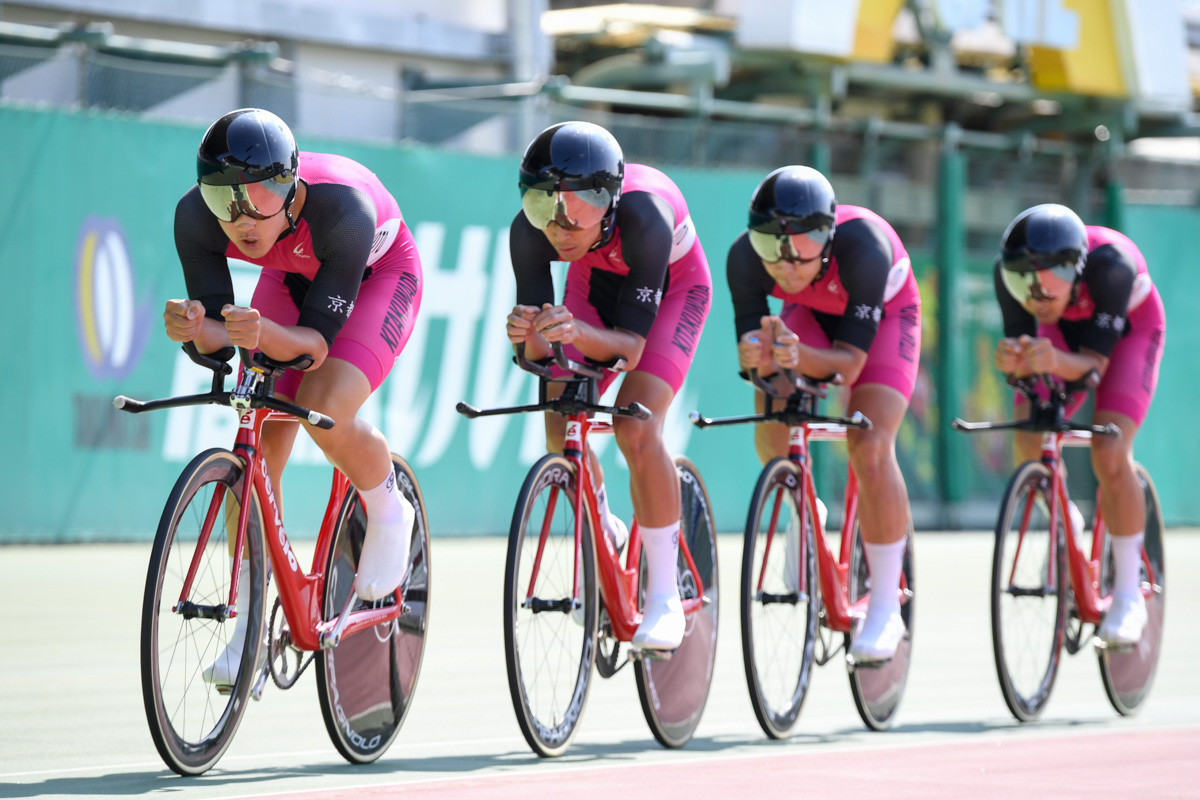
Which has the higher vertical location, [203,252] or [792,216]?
[792,216]

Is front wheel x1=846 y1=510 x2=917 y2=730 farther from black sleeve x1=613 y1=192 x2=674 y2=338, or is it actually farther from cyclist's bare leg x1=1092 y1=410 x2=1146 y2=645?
black sleeve x1=613 y1=192 x2=674 y2=338

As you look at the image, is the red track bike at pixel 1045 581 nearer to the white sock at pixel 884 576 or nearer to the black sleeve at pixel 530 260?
the white sock at pixel 884 576

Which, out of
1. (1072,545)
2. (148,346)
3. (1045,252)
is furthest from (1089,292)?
(148,346)

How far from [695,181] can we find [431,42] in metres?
3.08

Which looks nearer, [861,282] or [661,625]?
[661,625]

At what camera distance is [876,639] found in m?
6.98

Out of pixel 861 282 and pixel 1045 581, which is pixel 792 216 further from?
pixel 1045 581

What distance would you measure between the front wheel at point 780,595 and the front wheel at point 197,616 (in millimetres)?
1967

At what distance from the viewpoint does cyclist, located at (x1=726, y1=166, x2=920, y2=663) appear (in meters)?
6.83

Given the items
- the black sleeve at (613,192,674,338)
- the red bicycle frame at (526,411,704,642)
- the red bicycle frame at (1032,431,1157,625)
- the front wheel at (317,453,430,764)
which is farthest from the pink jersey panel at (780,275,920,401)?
the front wheel at (317,453,430,764)

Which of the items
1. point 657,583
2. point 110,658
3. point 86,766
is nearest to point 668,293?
point 657,583

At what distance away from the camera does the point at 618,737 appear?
6758 mm

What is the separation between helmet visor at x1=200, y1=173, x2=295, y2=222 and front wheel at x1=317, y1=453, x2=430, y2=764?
40.1 inches

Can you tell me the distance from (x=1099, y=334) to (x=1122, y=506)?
29.4 inches
